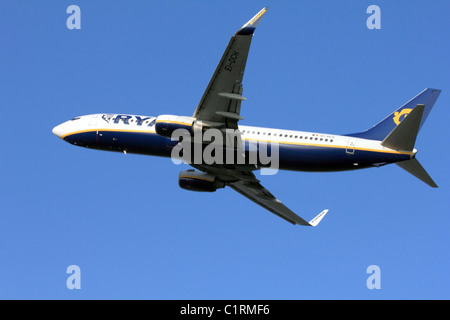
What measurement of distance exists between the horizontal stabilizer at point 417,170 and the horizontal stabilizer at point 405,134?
1256mm

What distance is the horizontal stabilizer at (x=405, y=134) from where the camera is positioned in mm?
42562

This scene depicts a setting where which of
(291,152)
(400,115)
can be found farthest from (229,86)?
(400,115)

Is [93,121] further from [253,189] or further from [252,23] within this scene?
[252,23]

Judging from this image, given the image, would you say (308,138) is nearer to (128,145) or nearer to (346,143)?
(346,143)

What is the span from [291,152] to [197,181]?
30.0 feet

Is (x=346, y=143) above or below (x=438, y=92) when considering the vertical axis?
below

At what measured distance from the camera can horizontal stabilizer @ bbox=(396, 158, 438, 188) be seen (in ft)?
148

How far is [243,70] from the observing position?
41062 mm

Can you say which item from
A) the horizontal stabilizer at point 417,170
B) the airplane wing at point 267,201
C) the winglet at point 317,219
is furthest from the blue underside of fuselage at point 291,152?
the winglet at point 317,219

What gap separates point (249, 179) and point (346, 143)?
931 cm

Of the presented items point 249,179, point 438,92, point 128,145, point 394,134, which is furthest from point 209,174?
point 438,92

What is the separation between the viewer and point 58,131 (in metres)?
55.2

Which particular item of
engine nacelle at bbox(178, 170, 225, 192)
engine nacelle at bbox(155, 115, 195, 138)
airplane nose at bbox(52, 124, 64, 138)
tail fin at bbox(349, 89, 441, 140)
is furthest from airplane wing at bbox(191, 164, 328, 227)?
airplane nose at bbox(52, 124, 64, 138)

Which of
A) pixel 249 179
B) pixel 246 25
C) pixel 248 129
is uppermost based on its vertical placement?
pixel 246 25
